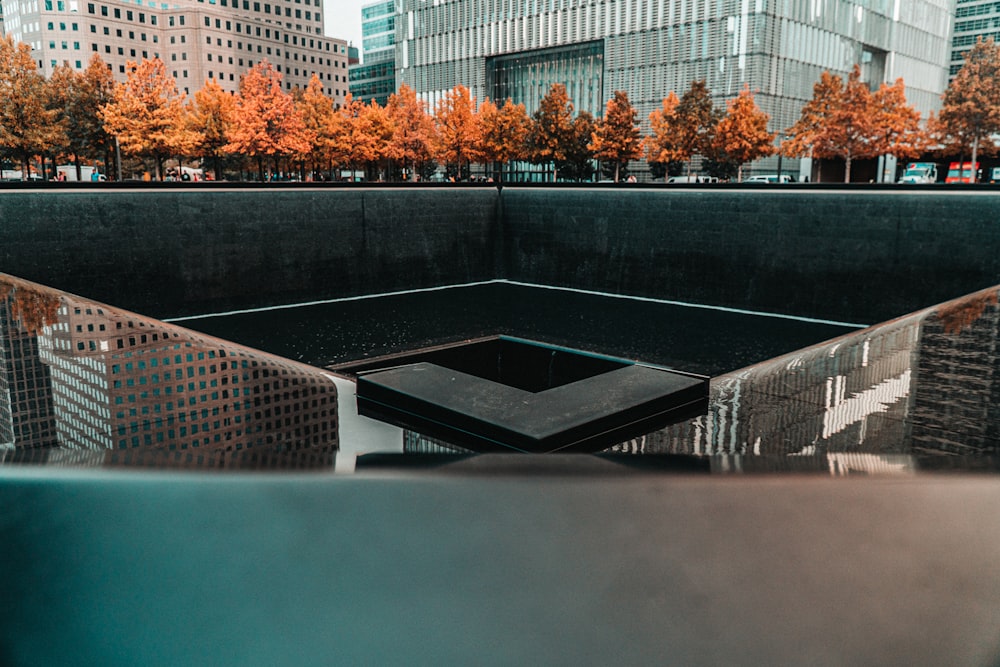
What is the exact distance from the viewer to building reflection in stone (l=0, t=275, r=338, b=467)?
7.94ft

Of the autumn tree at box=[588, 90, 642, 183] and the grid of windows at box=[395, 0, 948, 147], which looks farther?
the grid of windows at box=[395, 0, 948, 147]

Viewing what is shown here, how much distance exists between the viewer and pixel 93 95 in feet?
88.4

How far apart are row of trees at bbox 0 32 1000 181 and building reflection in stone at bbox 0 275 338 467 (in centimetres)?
2499

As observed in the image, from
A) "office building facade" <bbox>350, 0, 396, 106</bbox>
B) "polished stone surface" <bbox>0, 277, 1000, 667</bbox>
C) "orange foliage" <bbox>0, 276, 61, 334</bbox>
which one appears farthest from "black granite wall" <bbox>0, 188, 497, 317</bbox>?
"office building facade" <bbox>350, 0, 396, 106</bbox>

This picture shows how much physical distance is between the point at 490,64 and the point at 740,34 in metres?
18.6

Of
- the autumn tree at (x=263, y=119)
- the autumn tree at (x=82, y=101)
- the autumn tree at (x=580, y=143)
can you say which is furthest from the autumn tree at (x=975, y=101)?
the autumn tree at (x=82, y=101)

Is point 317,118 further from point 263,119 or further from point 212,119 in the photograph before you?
point 263,119

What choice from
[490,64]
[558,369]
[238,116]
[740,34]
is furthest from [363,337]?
[490,64]

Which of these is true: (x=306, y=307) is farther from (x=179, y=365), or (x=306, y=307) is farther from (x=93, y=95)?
(x=93, y=95)

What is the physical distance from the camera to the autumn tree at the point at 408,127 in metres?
33.5

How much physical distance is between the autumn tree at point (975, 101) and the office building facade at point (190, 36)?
63.3m

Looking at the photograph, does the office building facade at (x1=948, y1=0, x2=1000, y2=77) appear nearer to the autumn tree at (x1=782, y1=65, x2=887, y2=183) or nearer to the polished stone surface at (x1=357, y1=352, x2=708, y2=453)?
the autumn tree at (x1=782, y1=65, x2=887, y2=183)

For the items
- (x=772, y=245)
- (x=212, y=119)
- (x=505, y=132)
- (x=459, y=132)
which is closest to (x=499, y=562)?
(x=772, y=245)

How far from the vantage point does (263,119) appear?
29.5 meters
